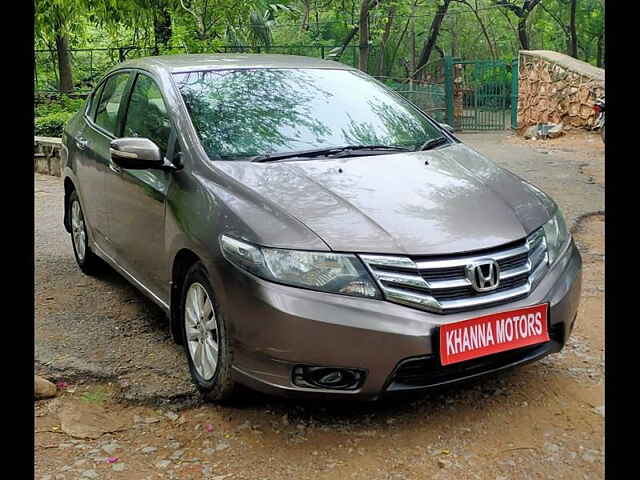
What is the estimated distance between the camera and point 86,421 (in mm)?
3428

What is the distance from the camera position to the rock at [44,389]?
361 cm

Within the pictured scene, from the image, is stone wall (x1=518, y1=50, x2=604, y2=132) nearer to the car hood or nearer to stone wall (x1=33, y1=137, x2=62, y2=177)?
stone wall (x1=33, y1=137, x2=62, y2=177)

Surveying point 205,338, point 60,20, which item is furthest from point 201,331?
point 60,20

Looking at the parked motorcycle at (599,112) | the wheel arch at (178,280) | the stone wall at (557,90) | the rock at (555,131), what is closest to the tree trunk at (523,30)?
the stone wall at (557,90)

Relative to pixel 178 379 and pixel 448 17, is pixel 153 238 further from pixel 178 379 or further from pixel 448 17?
pixel 448 17

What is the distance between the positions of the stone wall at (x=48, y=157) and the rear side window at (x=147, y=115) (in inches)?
263

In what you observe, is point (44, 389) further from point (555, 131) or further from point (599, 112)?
point (555, 131)

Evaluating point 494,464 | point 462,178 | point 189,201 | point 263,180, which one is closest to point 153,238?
point 189,201

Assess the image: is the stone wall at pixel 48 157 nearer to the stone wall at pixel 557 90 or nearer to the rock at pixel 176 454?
the rock at pixel 176 454

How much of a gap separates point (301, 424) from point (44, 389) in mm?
1249

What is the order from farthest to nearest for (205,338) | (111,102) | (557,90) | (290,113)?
(557,90)
(111,102)
(290,113)
(205,338)

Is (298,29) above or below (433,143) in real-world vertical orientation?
above

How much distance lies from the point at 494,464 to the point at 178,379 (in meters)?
1.60

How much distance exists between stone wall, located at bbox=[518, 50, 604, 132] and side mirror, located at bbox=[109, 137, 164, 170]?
467 inches
